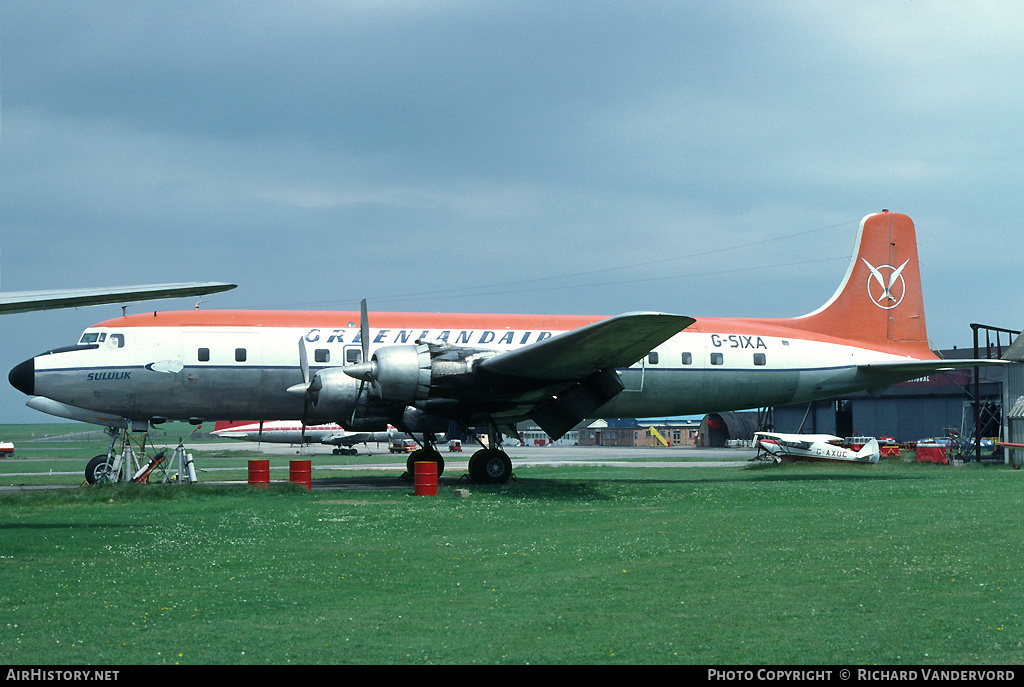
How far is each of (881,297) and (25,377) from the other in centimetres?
2365

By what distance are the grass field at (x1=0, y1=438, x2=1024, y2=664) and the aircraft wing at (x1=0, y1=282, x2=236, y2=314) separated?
2.59m

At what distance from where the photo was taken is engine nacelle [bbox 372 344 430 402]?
57.8ft

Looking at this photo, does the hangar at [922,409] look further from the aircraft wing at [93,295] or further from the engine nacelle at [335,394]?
the aircraft wing at [93,295]

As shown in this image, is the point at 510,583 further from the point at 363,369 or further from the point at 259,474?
the point at 259,474

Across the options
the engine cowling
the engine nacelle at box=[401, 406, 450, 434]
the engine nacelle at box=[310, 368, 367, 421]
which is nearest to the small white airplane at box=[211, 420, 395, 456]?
the engine nacelle at box=[401, 406, 450, 434]

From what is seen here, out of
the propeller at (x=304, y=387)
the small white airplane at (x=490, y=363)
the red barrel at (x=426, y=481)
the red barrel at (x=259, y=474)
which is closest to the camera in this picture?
the red barrel at (x=426, y=481)

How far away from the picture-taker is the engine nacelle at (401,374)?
1762 centimetres

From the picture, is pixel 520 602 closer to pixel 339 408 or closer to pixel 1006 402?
pixel 339 408

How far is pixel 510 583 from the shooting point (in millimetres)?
8008

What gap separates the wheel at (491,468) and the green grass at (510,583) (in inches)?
185

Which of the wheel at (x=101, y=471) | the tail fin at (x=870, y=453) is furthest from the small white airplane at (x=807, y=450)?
the wheel at (x=101, y=471)

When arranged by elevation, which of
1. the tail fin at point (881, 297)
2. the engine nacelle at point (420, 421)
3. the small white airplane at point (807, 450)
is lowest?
the small white airplane at point (807, 450)

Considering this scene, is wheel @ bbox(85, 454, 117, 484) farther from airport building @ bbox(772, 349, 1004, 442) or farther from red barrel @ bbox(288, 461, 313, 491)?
airport building @ bbox(772, 349, 1004, 442)

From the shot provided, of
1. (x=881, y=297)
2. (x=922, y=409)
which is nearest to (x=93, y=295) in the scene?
(x=881, y=297)
